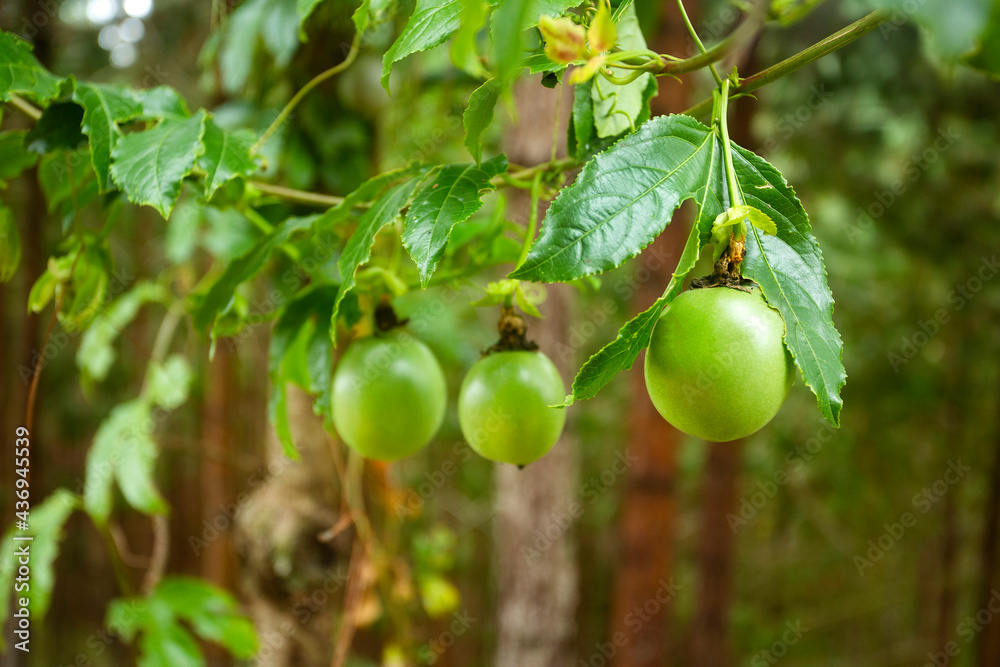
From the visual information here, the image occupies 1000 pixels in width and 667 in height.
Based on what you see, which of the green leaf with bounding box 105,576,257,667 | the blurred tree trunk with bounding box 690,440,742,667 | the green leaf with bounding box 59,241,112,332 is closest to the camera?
the green leaf with bounding box 59,241,112,332

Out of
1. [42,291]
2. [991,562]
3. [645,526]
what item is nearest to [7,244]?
[42,291]

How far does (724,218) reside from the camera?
0.60 metres

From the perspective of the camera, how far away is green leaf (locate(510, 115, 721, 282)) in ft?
1.86

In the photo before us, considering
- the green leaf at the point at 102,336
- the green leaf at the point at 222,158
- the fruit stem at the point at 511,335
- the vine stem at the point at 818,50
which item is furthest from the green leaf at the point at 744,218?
the green leaf at the point at 102,336

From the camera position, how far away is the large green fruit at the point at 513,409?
2.66 feet

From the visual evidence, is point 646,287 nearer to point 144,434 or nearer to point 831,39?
A: point 144,434

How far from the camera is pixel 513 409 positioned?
0.81 metres

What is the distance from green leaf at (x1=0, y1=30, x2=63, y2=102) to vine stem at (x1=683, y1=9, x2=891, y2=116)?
31.1 inches

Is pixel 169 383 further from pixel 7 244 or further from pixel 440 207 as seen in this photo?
pixel 440 207

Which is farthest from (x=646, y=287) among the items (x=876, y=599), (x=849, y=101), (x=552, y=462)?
(x=876, y=599)

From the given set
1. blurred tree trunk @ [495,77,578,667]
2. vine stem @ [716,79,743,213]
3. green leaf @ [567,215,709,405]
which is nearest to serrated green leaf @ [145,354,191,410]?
blurred tree trunk @ [495,77,578,667]

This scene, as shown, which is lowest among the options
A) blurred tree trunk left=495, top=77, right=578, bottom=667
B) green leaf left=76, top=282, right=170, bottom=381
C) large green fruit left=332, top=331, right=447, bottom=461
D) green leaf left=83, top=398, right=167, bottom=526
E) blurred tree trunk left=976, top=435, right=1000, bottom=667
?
blurred tree trunk left=976, top=435, right=1000, bottom=667

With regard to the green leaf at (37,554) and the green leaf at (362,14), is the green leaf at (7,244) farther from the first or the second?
the green leaf at (37,554)

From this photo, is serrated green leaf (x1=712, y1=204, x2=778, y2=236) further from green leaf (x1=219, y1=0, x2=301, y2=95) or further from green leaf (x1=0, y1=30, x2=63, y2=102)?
green leaf (x1=219, y1=0, x2=301, y2=95)
